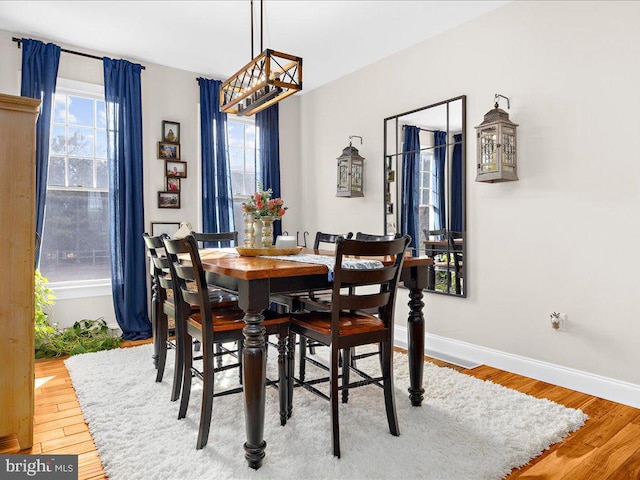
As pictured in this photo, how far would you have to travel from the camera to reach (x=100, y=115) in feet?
14.1

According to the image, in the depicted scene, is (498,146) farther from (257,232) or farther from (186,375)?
(186,375)

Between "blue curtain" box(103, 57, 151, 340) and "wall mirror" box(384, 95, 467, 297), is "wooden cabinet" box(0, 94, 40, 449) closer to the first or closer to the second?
"blue curtain" box(103, 57, 151, 340)

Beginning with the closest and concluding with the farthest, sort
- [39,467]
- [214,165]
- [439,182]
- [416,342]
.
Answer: [39,467] → [416,342] → [439,182] → [214,165]

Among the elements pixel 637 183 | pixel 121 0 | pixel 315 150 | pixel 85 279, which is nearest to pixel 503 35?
pixel 637 183

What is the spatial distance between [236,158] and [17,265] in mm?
3246

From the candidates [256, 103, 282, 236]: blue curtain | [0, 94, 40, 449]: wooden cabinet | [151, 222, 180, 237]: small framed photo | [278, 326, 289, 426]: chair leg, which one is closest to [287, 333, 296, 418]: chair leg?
[278, 326, 289, 426]: chair leg

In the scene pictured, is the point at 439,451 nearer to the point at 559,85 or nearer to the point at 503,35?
the point at 559,85

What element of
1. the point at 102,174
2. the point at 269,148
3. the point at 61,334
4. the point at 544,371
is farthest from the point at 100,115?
the point at 544,371

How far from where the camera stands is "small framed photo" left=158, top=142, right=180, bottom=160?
4.50 meters

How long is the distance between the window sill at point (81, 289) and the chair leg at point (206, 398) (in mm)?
2699

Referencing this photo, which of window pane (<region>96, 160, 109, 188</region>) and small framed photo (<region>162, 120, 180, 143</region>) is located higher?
small framed photo (<region>162, 120, 180, 143</region>)

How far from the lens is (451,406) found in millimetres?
2527

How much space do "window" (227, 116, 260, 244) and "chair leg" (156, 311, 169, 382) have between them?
2.26m

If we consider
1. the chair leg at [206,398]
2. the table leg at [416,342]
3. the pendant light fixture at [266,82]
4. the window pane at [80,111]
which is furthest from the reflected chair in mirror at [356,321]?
the window pane at [80,111]
